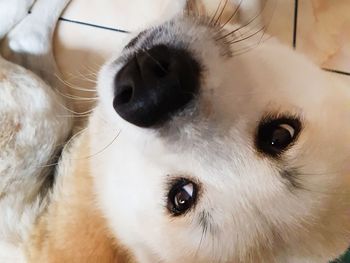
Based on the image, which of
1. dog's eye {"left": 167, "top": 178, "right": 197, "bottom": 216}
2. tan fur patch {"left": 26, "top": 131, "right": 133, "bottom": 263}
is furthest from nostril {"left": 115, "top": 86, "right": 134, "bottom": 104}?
tan fur patch {"left": 26, "top": 131, "right": 133, "bottom": 263}

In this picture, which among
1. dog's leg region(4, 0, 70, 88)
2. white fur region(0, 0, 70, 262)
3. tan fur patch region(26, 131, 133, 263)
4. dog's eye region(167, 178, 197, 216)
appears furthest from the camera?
dog's leg region(4, 0, 70, 88)

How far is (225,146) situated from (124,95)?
0.22 metres

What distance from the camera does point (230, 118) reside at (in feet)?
3.39

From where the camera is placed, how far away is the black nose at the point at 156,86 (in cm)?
96

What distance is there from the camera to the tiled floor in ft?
6.26

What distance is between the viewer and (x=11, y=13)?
185cm

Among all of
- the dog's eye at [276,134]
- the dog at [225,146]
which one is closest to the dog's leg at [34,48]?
the dog at [225,146]

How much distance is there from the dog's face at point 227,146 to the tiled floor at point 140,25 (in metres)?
0.75

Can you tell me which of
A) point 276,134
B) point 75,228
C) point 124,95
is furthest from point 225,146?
point 75,228

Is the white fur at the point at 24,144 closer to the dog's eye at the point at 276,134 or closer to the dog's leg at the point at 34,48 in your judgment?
the dog's leg at the point at 34,48

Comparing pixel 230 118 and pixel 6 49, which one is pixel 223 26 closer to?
pixel 230 118

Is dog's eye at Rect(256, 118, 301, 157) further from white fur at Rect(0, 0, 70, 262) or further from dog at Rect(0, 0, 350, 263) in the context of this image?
white fur at Rect(0, 0, 70, 262)

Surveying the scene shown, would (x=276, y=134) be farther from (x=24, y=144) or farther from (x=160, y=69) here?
(x=24, y=144)

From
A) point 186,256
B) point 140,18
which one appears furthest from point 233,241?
point 140,18
